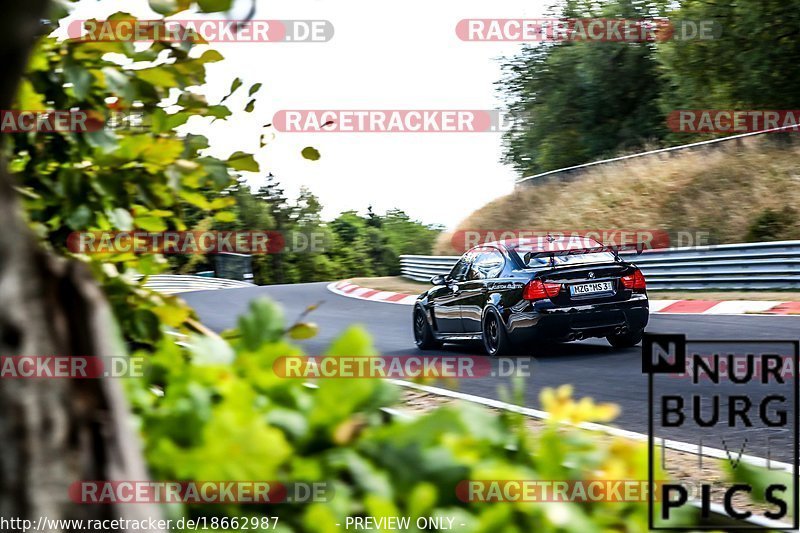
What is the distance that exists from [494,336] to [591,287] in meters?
1.35

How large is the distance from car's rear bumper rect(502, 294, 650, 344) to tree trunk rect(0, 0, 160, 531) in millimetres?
9583

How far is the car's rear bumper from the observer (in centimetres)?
1109

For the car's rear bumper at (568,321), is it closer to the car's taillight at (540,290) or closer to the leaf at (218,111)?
the car's taillight at (540,290)

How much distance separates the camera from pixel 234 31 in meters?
2.22

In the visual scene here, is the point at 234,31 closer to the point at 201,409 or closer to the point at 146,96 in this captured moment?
the point at 146,96

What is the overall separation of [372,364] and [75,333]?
0.56 m

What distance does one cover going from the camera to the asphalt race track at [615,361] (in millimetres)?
6579

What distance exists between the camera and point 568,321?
1109cm

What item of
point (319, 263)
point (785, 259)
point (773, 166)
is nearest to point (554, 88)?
point (773, 166)

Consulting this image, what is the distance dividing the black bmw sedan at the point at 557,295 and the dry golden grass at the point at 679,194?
12698 mm

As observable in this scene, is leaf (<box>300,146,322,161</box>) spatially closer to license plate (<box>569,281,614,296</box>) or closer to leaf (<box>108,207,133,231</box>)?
leaf (<box>108,207,133,231</box>)

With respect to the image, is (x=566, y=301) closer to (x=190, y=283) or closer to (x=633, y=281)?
(x=633, y=281)
